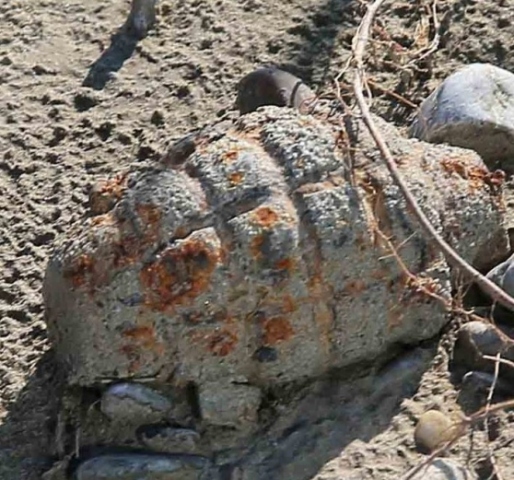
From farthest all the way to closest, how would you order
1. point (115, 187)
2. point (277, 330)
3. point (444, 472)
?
1. point (115, 187)
2. point (277, 330)
3. point (444, 472)

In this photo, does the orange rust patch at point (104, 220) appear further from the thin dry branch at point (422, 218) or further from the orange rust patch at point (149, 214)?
the thin dry branch at point (422, 218)

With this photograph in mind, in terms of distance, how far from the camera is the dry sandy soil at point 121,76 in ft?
9.50

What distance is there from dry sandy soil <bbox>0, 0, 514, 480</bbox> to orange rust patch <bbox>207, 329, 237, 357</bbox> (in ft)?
1.38

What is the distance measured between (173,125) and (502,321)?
98 centimetres

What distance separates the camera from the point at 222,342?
235 cm

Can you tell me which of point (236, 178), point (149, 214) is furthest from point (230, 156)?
point (149, 214)

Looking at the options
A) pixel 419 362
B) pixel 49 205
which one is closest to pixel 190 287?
pixel 419 362

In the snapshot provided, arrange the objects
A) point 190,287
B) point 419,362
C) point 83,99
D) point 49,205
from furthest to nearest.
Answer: point 83,99, point 49,205, point 419,362, point 190,287

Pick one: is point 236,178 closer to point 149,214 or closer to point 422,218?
point 149,214

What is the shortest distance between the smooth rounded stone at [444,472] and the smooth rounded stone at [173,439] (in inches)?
16.0

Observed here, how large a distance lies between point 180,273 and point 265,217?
0.56 feet

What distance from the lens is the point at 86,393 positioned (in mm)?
2488

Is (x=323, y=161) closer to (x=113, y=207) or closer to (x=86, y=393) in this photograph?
(x=113, y=207)

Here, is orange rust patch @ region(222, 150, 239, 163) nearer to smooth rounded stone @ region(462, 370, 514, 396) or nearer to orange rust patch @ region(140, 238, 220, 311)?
orange rust patch @ region(140, 238, 220, 311)
